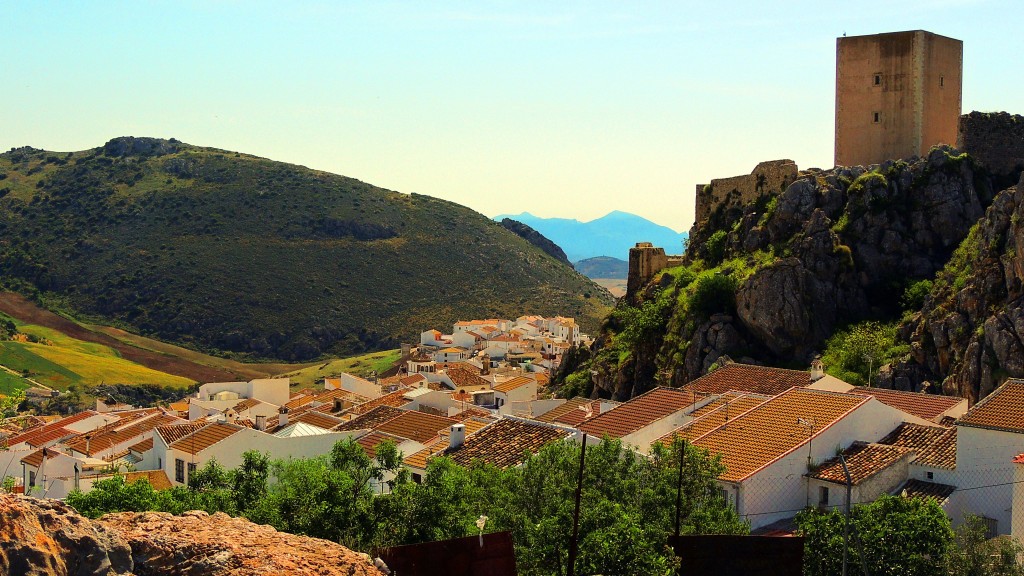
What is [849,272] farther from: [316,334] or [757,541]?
[316,334]

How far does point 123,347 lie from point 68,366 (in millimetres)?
18360

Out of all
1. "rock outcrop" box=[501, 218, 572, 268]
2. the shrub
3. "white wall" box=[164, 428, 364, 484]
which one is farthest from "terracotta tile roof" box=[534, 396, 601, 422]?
Result: "rock outcrop" box=[501, 218, 572, 268]

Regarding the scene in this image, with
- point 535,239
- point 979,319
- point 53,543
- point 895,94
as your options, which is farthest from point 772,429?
point 535,239

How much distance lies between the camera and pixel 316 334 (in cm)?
11112

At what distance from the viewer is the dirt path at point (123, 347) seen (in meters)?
98.4

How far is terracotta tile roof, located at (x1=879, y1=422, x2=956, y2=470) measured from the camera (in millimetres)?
23219

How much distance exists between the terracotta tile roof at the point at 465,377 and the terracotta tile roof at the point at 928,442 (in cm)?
3478

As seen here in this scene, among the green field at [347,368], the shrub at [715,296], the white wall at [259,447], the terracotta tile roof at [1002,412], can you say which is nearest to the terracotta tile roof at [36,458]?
the white wall at [259,447]

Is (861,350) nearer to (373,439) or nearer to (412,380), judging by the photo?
(373,439)

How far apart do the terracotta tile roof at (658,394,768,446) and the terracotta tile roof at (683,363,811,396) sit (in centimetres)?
285

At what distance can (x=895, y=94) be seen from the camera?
154 feet

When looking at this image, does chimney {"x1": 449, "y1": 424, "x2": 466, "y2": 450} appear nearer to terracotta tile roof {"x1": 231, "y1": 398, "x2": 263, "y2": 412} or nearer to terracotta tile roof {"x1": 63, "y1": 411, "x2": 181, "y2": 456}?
terracotta tile roof {"x1": 63, "y1": 411, "x2": 181, "y2": 456}

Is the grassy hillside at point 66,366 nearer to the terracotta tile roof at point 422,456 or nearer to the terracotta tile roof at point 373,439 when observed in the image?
the terracotta tile roof at point 373,439

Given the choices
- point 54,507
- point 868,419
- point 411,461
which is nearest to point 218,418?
point 411,461
